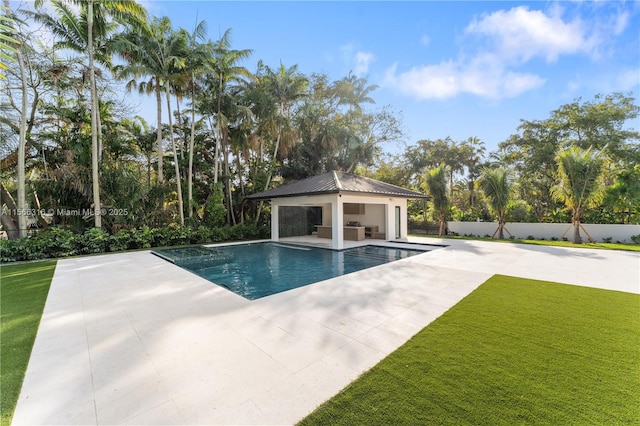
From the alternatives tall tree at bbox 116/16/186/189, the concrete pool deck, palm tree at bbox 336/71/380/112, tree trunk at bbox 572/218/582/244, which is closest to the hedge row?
the concrete pool deck

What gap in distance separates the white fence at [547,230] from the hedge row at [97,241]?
16055 mm

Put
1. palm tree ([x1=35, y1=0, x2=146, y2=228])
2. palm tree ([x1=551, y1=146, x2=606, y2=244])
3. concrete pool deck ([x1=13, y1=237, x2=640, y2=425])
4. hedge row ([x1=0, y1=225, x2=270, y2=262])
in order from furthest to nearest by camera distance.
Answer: palm tree ([x1=551, y1=146, x2=606, y2=244]), palm tree ([x1=35, y1=0, x2=146, y2=228]), hedge row ([x1=0, y1=225, x2=270, y2=262]), concrete pool deck ([x1=13, y1=237, x2=640, y2=425])

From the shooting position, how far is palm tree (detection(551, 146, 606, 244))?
12797mm

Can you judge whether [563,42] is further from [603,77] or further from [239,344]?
[239,344]

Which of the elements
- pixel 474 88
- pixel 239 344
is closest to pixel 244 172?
pixel 474 88

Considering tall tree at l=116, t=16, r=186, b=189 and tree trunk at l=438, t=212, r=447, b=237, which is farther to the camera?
A: tree trunk at l=438, t=212, r=447, b=237

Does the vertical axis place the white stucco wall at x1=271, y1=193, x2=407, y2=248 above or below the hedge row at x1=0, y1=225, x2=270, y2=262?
above

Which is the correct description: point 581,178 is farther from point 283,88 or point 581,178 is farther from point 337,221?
point 283,88

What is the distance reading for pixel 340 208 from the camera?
12273 mm

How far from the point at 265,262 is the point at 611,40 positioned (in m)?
13.9

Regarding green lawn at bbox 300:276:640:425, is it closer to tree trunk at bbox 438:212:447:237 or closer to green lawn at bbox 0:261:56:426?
green lawn at bbox 0:261:56:426

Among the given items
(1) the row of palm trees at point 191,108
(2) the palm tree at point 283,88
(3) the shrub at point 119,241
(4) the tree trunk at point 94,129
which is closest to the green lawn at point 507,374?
(3) the shrub at point 119,241

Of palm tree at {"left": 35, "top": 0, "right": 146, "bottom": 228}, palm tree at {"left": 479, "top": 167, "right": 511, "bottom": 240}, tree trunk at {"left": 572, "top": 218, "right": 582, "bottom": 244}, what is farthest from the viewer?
palm tree at {"left": 479, "top": 167, "right": 511, "bottom": 240}

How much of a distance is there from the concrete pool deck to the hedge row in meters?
4.79
